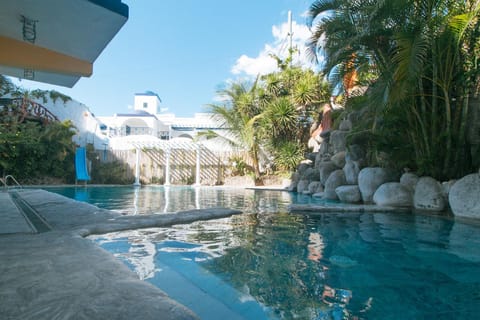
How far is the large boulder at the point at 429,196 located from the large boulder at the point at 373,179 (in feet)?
3.70

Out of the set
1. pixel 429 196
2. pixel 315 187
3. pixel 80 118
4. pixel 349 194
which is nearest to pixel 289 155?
pixel 315 187

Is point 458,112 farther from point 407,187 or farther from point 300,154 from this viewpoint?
point 300,154

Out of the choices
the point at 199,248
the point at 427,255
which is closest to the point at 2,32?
the point at 199,248

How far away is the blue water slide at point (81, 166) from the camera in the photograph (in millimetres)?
15047

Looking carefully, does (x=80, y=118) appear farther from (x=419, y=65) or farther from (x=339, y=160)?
(x=419, y=65)

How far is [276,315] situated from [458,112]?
625 centimetres

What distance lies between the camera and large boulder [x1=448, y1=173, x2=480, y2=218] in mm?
5000

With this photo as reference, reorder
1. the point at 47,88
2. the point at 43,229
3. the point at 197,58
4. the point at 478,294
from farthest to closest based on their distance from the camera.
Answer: the point at 197,58 → the point at 47,88 → the point at 43,229 → the point at 478,294

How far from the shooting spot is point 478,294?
1934mm

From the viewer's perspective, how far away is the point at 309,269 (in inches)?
93.3

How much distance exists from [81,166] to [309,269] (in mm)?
15649

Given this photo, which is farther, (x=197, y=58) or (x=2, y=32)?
(x=197, y=58)

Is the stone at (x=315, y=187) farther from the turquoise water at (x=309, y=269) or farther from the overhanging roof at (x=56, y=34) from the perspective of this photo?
the overhanging roof at (x=56, y=34)

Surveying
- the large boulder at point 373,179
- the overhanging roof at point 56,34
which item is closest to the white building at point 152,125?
the large boulder at point 373,179
